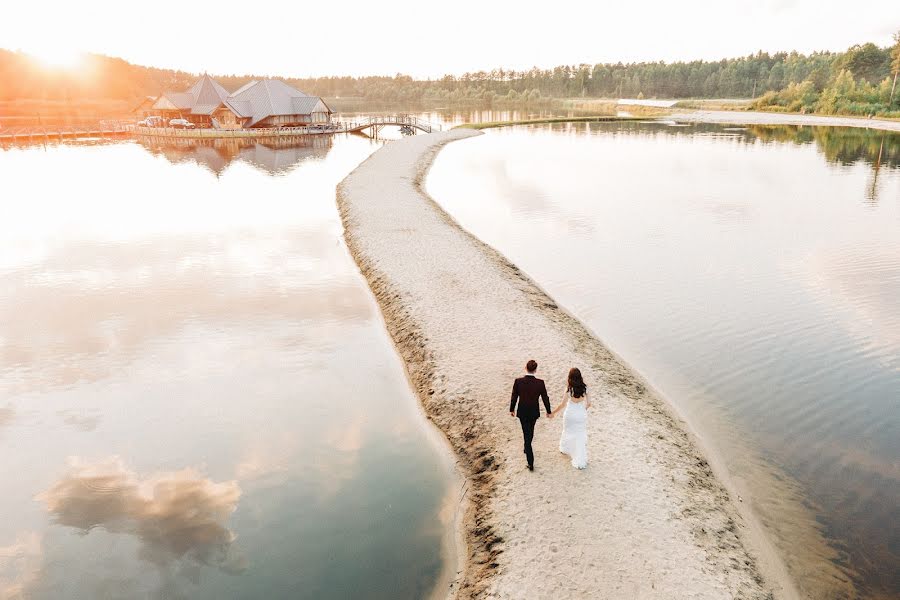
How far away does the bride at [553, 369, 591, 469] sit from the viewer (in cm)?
1008

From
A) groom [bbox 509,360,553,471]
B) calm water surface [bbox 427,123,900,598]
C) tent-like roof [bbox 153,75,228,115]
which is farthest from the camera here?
tent-like roof [bbox 153,75,228,115]

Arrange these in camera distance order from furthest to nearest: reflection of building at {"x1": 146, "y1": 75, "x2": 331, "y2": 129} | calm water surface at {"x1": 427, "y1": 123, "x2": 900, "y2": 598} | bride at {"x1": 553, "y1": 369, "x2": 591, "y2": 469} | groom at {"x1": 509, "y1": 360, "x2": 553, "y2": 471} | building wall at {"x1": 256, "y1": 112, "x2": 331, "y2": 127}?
building wall at {"x1": 256, "y1": 112, "x2": 331, "y2": 127} → reflection of building at {"x1": 146, "y1": 75, "x2": 331, "y2": 129} → calm water surface at {"x1": 427, "y1": 123, "x2": 900, "y2": 598} → groom at {"x1": 509, "y1": 360, "x2": 553, "y2": 471} → bride at {"x1": 553, "y1": 369, "x2": 591, "y2": 469}

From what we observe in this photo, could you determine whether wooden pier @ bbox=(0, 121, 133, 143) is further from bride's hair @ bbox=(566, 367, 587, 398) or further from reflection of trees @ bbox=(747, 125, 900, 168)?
reflection of trees @ bbox=(747, 125, 900, 168)

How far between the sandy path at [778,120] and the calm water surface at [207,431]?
105357 mm

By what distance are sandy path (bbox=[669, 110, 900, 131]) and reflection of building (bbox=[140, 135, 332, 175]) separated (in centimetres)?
8755

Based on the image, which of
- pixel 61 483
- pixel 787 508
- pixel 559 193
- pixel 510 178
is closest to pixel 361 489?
pixel 61 483

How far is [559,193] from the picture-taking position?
4297cm

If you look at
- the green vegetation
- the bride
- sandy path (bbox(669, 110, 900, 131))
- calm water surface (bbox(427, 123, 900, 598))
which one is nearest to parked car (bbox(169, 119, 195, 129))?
calm water surface (bbox(427, 123, 900, 598))

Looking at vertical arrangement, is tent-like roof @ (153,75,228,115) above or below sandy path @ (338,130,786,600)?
above

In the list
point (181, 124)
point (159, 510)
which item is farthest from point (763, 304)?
point (181, 124)

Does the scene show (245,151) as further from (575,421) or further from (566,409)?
(575,421)

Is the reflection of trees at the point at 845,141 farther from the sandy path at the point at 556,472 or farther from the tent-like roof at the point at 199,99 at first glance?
the tent-like roof at the point at 199,99

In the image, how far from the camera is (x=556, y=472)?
11.0 m

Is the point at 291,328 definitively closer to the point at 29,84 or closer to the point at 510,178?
the point at 510,178
